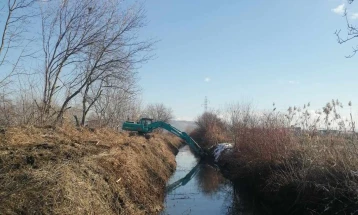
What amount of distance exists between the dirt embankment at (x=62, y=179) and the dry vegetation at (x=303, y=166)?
4924 millimetres

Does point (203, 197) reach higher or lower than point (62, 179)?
lower

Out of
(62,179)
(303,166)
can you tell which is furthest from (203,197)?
(62,179)

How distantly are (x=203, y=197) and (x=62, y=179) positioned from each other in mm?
11181

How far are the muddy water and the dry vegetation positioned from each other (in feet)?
3.68

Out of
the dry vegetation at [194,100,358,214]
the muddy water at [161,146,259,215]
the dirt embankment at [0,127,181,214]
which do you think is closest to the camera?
the dirt embankment at [0,127,181,214]

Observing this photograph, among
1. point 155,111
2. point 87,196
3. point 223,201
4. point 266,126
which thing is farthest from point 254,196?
point 155,111

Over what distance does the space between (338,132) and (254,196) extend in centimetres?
635

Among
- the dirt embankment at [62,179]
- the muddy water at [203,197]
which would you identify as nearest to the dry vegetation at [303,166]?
the muddy water at [203,197]

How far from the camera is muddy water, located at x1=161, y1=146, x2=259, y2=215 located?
45.5 ft

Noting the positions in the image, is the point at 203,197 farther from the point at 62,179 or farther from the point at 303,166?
the point at 62,179

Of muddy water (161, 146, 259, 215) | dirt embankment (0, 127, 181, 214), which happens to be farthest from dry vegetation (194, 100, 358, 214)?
dirt embankment (0, 127, 181, 214)

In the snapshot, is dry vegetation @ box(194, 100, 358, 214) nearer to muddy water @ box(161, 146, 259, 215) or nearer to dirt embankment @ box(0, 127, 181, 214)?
muddy water @ box(161, 146, 259, 215)

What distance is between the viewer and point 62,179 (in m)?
6.66

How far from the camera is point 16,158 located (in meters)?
7.61
